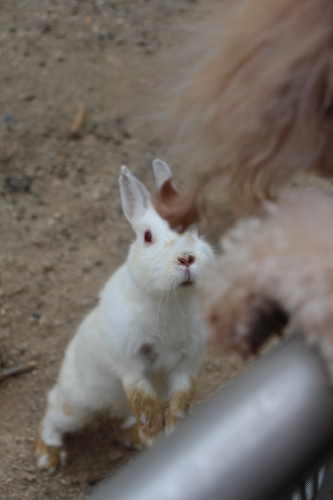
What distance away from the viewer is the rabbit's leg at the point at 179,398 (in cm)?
212

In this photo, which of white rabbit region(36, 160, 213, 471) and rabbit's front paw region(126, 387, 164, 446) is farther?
rabbit's front paw region(126, 387, 164, 446)

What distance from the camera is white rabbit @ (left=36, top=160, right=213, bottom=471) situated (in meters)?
1.99

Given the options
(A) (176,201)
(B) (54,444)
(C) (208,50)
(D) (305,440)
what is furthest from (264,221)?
(B) (54,444)

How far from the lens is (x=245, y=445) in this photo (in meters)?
0.81

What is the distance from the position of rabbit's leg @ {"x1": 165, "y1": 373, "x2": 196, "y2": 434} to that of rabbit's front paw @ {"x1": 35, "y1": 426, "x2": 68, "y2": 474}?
3.32 ft

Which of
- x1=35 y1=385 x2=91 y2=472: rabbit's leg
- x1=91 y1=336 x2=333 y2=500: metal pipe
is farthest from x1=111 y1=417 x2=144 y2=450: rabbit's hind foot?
x1=91 y1=336 x2=333 y2=500: metal pipe

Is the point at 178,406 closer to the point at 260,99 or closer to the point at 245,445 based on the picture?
the point at 260,99

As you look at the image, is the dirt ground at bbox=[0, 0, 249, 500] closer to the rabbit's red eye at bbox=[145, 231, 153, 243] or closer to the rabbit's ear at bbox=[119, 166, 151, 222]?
the rabbit's ear at bbox=[119, 166, 151, 222]

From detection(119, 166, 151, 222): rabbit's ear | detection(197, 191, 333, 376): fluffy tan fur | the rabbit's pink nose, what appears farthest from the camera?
detection(119, 166, 151, 222): rabbit's ear

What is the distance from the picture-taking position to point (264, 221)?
55.2 inches

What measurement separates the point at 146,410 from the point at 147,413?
0.04 feet

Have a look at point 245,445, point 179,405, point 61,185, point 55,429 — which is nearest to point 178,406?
point 179,405

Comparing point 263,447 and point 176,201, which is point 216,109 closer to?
point 176,201

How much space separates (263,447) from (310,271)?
1.66ft
